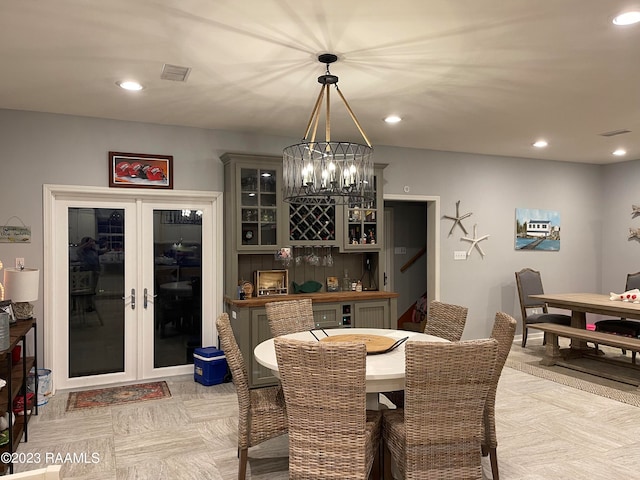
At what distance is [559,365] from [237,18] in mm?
5149

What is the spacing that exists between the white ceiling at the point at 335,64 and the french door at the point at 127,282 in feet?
2.89

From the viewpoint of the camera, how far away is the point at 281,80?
11.8 feet

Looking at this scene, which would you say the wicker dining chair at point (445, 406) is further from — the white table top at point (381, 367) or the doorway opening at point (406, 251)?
the doorway opening at point (406, 251)

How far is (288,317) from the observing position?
387 cm

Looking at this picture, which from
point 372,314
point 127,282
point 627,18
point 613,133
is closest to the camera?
point 627,18

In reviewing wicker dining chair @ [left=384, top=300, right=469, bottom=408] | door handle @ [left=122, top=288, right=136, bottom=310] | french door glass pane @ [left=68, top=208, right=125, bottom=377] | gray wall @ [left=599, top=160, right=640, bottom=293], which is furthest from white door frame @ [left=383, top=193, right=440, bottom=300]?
french door glass pane @ [left=68, top=208, right=125, bottom=377]

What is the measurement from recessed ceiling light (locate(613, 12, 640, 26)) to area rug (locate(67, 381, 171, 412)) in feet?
14.6

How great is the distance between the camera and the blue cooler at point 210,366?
4.84 meters

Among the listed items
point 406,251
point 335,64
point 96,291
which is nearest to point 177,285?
point 96,291

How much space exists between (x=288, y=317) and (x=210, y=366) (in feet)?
4.67

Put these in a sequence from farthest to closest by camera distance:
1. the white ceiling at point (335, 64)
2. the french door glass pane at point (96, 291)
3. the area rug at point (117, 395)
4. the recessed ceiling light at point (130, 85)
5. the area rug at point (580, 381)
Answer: the french door glass pane at point (96, 291)
the area rug at point (580, 381)
the area rug at point (117, 395)
the recessed ceiling light at point (130, 85)
the white ceiling at point (335, 64)

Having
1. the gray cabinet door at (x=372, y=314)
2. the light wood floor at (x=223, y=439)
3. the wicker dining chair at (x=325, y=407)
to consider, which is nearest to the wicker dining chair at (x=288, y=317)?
the light wood floor at (x=223, y=439)

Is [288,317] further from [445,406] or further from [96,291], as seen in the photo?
[96,291]

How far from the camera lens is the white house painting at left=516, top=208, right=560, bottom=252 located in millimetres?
6977
